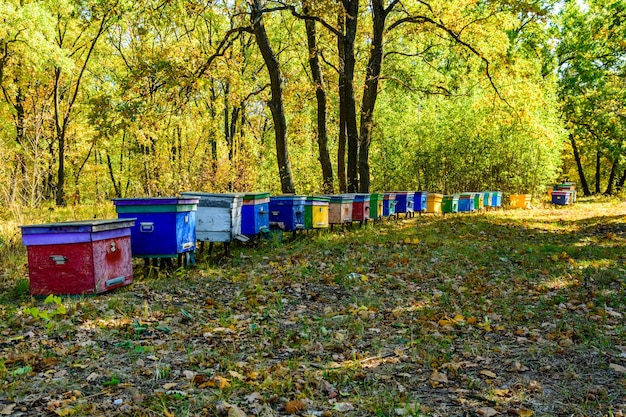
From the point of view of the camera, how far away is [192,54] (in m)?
13.2

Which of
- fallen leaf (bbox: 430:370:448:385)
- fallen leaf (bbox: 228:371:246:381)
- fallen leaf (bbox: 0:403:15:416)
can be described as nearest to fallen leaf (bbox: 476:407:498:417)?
fallen leaf (bbox: 430:370:448:385)

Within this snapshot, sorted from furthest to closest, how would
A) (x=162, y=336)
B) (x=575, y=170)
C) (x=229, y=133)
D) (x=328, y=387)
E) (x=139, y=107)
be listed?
(x=575, y=170)
(x=229, y=133)
(x=139, y=107)
(x=162, y=336)
(x=328, y=387)

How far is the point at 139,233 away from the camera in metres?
6.83

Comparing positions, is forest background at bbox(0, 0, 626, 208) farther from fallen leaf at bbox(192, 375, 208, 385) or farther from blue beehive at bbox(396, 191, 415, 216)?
fallen leaf at bbox(192, 375, 208, 385)

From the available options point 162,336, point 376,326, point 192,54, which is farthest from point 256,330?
point 192,54

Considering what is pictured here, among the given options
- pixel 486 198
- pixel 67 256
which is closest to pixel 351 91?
pixel 486 198

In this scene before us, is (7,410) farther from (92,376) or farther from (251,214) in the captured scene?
(251,214)

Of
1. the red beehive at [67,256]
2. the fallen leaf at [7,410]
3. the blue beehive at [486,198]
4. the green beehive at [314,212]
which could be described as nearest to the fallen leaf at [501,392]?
the fallen leaf at [7,410]

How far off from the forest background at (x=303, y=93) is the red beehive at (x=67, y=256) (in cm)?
420

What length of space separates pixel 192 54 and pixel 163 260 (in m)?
7.69

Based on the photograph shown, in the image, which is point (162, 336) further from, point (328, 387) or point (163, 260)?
point (163, 260)

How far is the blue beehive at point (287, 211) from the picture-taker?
10234mm

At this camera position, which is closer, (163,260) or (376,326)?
(376,326)

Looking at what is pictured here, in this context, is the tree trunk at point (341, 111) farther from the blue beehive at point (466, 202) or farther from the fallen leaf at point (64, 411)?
the fallen leaf at point (64, 411)
